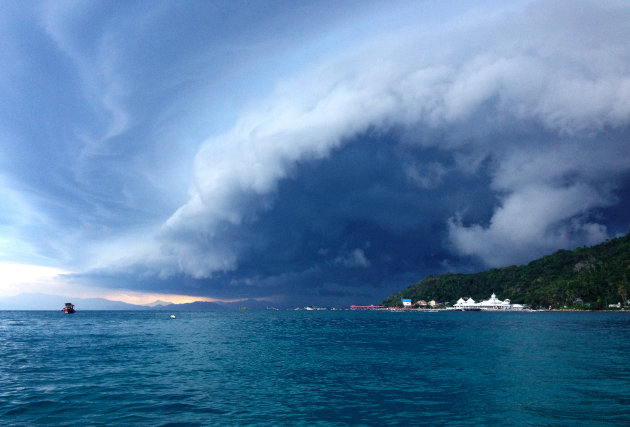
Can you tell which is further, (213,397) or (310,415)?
(213,397)

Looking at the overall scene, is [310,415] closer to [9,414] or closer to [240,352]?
[9,414]

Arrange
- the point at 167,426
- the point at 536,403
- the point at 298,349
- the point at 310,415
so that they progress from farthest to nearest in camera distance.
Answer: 1. the point at 298,349
2. the point at 536,403
3. the point at 310,415
4. the point at 167,426

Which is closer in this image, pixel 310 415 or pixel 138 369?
pixel 310 415

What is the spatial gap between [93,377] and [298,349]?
26757mm

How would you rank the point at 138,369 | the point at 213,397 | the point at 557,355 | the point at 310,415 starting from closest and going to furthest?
the point at 310,415, the point at 213,397, the point at 138,369, the point at 557,355

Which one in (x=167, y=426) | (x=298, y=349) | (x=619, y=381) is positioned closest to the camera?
(x=167, y=426)

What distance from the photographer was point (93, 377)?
1307 inches

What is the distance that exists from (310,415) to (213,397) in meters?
7.67

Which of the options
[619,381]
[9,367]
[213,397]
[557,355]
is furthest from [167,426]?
[557,355]

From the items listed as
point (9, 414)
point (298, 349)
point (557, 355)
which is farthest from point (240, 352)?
point (557, 355)

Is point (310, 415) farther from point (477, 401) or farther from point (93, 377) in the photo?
point (93, 377)

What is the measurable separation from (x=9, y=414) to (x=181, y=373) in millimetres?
14130

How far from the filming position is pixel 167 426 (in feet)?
64.3

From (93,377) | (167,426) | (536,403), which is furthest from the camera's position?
→ (93,377)
